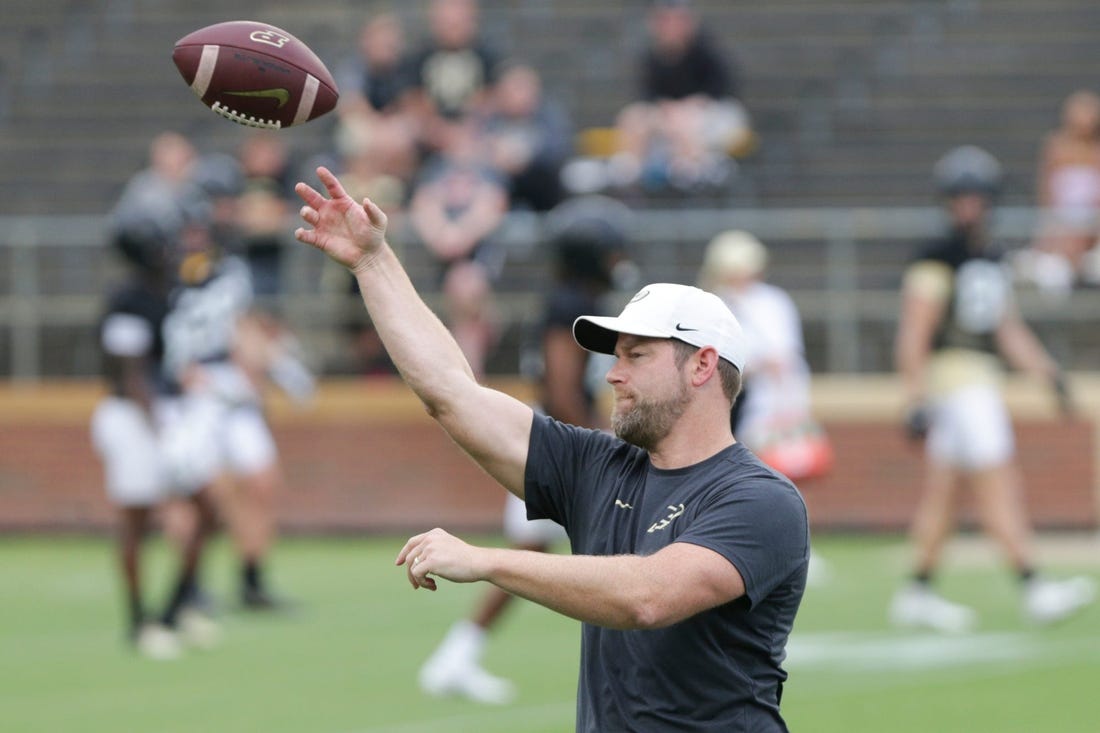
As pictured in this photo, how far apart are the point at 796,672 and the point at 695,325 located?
5.16 m

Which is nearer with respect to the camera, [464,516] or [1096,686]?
[1096,686]

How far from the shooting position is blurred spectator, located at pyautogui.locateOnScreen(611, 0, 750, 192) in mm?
16375

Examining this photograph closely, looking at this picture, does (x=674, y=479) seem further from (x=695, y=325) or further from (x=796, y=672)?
(x=796, y=672)

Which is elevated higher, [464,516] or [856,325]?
[856,325]

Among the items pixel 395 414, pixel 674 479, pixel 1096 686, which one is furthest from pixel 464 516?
pixel 674 479

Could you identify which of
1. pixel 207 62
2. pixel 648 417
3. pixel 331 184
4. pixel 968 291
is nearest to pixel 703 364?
pixel 648 417

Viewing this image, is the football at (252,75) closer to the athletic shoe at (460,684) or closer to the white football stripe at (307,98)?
the white football stripe at (307,98)

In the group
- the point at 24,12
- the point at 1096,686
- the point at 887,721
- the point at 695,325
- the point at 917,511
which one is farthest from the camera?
the point at 24,12

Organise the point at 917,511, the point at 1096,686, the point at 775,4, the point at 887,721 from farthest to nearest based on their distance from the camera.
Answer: the point at 775,4
the point at 917,511
the point at 1096,686
the point at 887,721

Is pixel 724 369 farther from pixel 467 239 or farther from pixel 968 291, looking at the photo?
pixel 467 239

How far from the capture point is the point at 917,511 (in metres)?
15.0

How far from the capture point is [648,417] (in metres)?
4.68

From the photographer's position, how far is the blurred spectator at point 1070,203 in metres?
14.8

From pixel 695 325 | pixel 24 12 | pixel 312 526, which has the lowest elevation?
pixel 312 526
